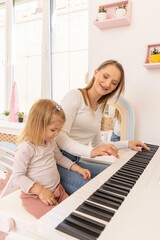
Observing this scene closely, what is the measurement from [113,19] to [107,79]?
1.81 ft

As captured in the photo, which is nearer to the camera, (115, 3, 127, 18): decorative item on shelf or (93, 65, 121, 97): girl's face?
(93, 65, 121, 97): girl's face

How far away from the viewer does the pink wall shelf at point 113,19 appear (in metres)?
1.55

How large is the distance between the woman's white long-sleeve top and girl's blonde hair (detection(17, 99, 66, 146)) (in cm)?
13

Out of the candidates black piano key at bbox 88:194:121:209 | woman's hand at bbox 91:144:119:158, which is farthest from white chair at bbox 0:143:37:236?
woman's hand at bbox 91:144:119:158

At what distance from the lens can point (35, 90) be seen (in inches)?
116

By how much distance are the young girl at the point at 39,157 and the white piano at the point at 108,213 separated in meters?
0.39

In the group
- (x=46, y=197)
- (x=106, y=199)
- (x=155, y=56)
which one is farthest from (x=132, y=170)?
(x=155, y=56)

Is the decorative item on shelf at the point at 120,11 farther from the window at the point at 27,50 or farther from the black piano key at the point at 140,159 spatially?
the window at the point at 27,50

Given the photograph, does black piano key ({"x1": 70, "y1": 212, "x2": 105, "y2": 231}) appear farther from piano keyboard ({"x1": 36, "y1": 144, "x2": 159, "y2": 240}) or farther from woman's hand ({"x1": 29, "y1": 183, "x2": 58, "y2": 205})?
woman's hand ({"x1": 29, "y1": 183, "x2": 58, "y2": 205})

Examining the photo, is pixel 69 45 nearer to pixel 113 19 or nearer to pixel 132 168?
pixel 113 19

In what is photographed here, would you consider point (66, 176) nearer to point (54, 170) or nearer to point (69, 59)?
point (54, 170)

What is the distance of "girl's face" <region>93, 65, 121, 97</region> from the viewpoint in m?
1.30

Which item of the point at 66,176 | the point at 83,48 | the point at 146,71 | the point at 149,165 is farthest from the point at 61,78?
the point at 149,165

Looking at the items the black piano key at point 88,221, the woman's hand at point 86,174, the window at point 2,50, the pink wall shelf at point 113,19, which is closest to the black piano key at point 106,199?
the black piano key at point 88,221
